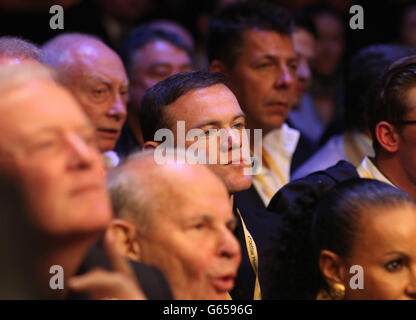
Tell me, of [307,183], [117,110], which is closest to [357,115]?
[307,183]

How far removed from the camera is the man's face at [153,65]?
346 cm

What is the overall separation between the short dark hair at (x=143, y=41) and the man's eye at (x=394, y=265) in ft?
6.41

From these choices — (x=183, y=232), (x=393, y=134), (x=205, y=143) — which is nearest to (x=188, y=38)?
(x=393, y=134)

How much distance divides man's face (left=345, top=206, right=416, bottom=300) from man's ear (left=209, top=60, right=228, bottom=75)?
5.03 feet

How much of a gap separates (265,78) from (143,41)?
0.70 m

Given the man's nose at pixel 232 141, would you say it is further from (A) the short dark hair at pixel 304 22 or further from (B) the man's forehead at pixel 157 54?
(A) the short dark hair at pixel 304 22

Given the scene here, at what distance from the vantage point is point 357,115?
130 inches

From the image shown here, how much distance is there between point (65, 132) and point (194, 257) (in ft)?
1.49

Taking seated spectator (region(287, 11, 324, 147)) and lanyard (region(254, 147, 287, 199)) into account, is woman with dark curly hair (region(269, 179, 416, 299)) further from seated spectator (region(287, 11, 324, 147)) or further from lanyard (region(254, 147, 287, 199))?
seated spectator (region(287, 11, 324, 147))

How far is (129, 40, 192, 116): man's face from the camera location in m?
3.46

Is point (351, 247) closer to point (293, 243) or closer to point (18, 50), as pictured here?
point (293, 243)

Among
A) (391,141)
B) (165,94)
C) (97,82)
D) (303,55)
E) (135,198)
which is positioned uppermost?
(303,55)

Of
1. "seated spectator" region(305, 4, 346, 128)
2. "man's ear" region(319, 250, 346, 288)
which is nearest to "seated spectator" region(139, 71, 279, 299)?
"man's ear" region(319, 250, 346, 288)

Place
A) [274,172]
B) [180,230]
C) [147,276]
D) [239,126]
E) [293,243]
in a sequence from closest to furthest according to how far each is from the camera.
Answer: [147,276]
[180,230]
[293,243]
[239,126]
[274,172]
